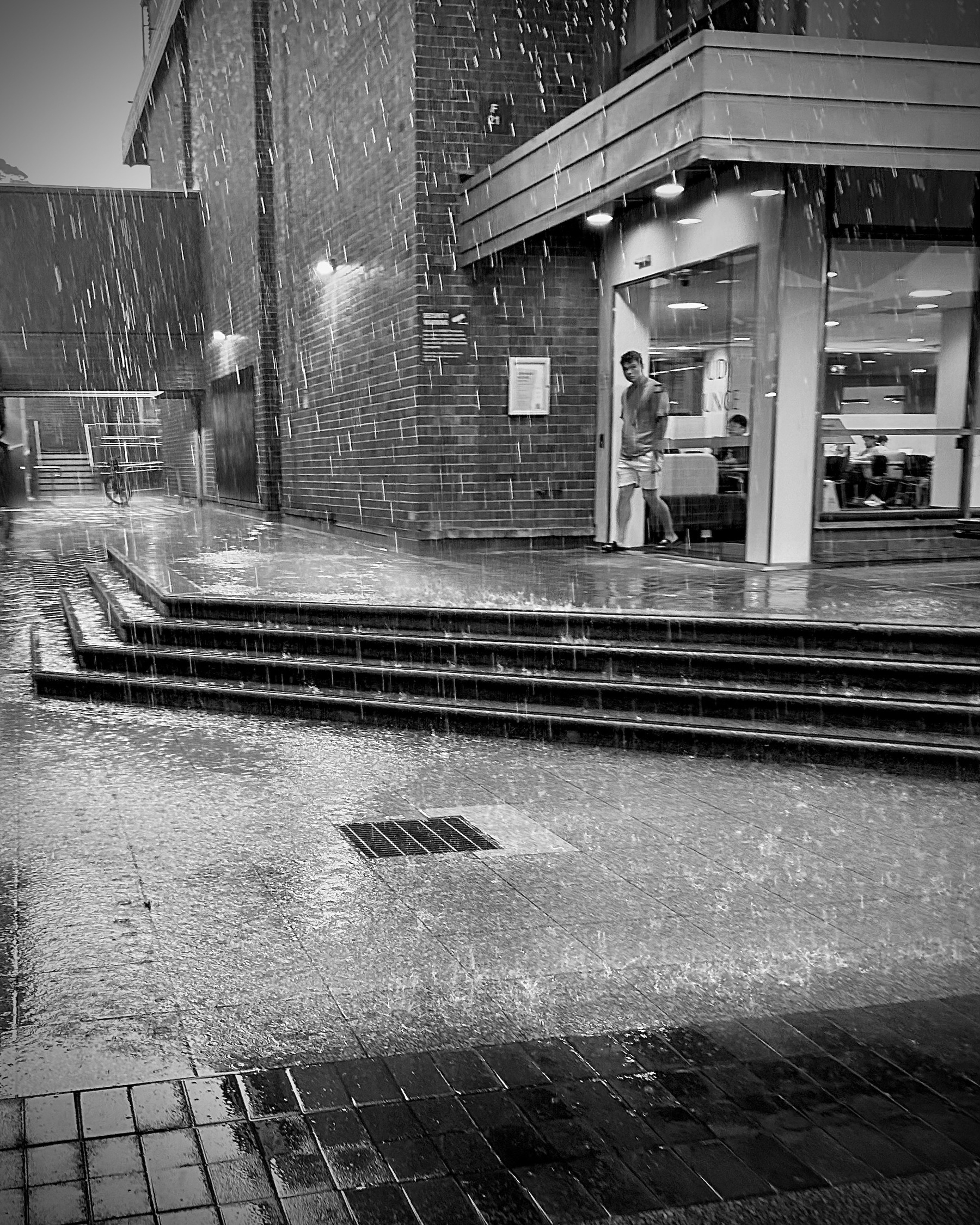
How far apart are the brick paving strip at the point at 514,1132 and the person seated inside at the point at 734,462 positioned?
26.1 feet

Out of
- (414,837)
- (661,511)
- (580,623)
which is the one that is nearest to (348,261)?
(661,511)

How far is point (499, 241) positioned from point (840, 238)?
329 centimetres

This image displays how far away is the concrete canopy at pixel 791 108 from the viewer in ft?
26.7

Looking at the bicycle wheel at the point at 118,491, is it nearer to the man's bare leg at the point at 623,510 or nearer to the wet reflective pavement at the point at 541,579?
the wet reflective pavement at the point at 541,579

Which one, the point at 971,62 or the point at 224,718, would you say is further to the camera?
the point at 971,62

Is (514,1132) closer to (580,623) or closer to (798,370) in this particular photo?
(580,623)

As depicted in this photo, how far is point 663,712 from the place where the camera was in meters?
6.35

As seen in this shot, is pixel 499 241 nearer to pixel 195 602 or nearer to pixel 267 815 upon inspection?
pixel 195 602

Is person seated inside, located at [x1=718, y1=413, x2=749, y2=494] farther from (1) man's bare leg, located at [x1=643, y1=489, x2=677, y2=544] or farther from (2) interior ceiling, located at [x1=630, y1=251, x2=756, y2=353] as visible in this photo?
(2) interior ceiling, located at [x1=630, y1=251, x2=756, y2=353]

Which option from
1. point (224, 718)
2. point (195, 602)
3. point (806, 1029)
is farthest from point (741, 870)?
point (195, 602)

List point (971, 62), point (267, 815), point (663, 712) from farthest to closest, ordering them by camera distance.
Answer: point (971, 62) < point (663, 712) < point (267, 815)

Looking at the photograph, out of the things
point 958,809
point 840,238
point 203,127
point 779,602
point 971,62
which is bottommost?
point 958,809

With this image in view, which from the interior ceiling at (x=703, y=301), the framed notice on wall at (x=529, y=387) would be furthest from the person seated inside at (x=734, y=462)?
the framed notice on wall at (x=529, y=387)

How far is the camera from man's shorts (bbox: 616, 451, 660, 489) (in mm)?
11312
